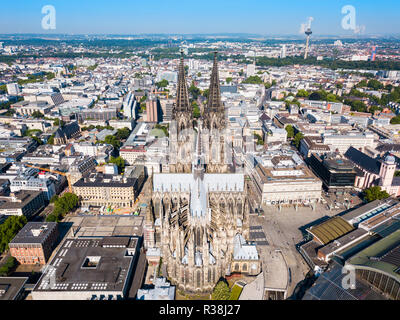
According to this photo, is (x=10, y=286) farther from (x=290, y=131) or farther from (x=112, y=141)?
(x=290, y=131)

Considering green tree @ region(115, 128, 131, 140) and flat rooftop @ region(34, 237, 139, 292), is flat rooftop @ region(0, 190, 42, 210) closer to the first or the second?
flat rooftop @ region(34, 237, 139, 292)

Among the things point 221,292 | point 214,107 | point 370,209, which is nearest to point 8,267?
point 221,292

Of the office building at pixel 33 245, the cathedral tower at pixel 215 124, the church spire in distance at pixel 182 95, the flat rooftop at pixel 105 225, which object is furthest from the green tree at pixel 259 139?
the office building at pixel 33 245

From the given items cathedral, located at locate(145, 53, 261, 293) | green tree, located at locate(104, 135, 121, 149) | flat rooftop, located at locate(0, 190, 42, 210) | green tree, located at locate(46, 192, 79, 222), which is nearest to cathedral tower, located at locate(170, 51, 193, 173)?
cathedral, located at locate(145, 53, 261, 293)

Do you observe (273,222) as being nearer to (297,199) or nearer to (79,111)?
(297,199)

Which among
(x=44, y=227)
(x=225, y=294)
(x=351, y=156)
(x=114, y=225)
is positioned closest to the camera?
(x=225, y=294)

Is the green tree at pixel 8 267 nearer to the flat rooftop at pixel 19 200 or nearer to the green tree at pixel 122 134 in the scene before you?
the flat rooftop at pixel 19 200
